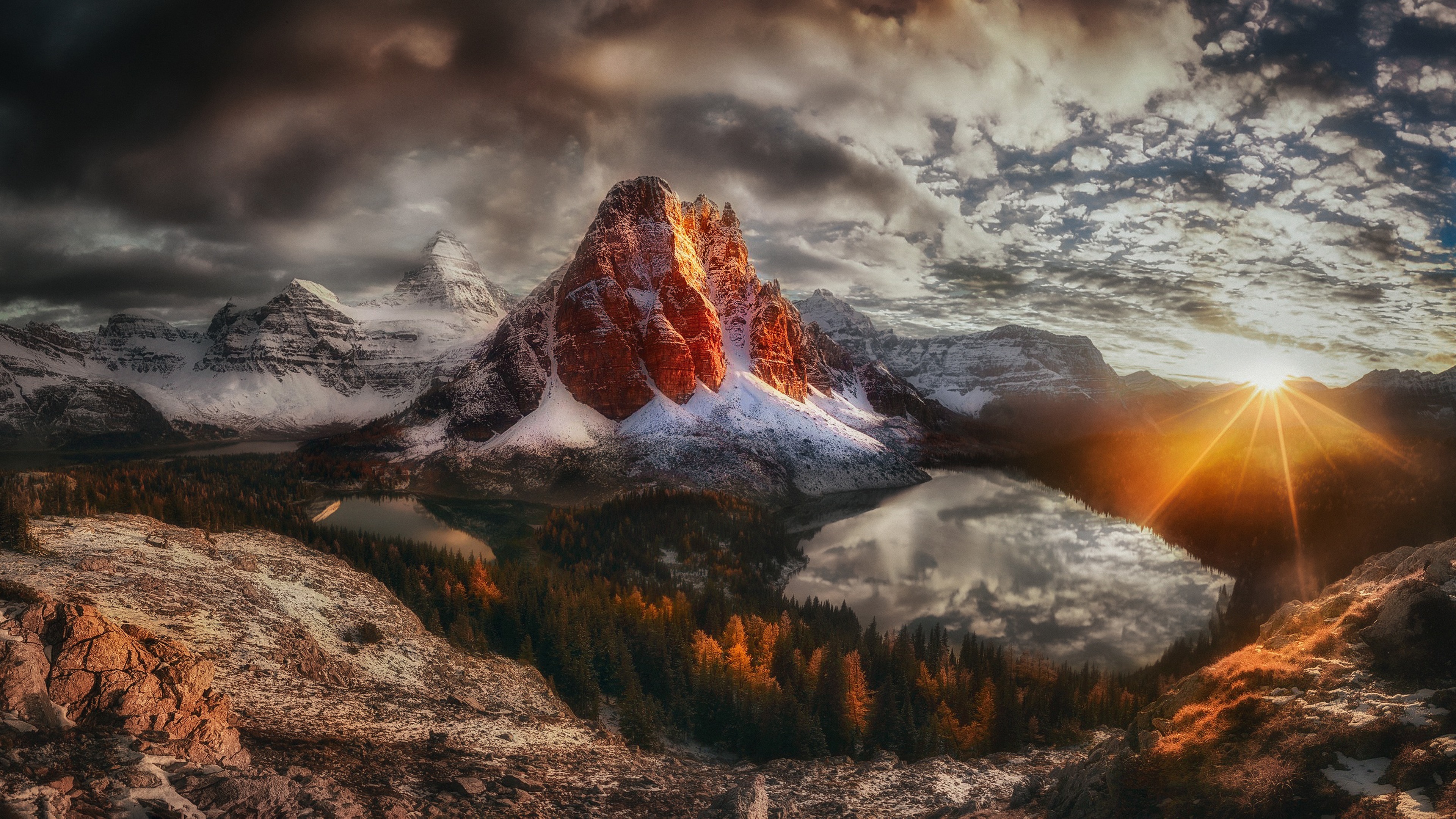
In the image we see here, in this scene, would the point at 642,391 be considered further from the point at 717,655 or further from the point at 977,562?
the point at 717,655

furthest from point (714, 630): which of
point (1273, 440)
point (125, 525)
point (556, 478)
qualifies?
point (1273, 440)

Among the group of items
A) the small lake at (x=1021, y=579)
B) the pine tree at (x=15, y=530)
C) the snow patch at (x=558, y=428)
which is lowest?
the small lake at (x=1021, y=579)

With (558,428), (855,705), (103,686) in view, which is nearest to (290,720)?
(103,686)

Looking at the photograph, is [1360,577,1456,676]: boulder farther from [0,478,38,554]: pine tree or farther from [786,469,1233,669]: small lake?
[786,469,1233,669]: small lake

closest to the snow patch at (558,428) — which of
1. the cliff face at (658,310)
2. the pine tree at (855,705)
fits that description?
the cliff face at (658,310)

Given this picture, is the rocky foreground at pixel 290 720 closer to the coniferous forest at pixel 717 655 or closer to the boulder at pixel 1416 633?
the coniferous forest at pixel 717 655

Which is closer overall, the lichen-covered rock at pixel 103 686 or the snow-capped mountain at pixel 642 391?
the lichen-covered rock at pixel 103 686
